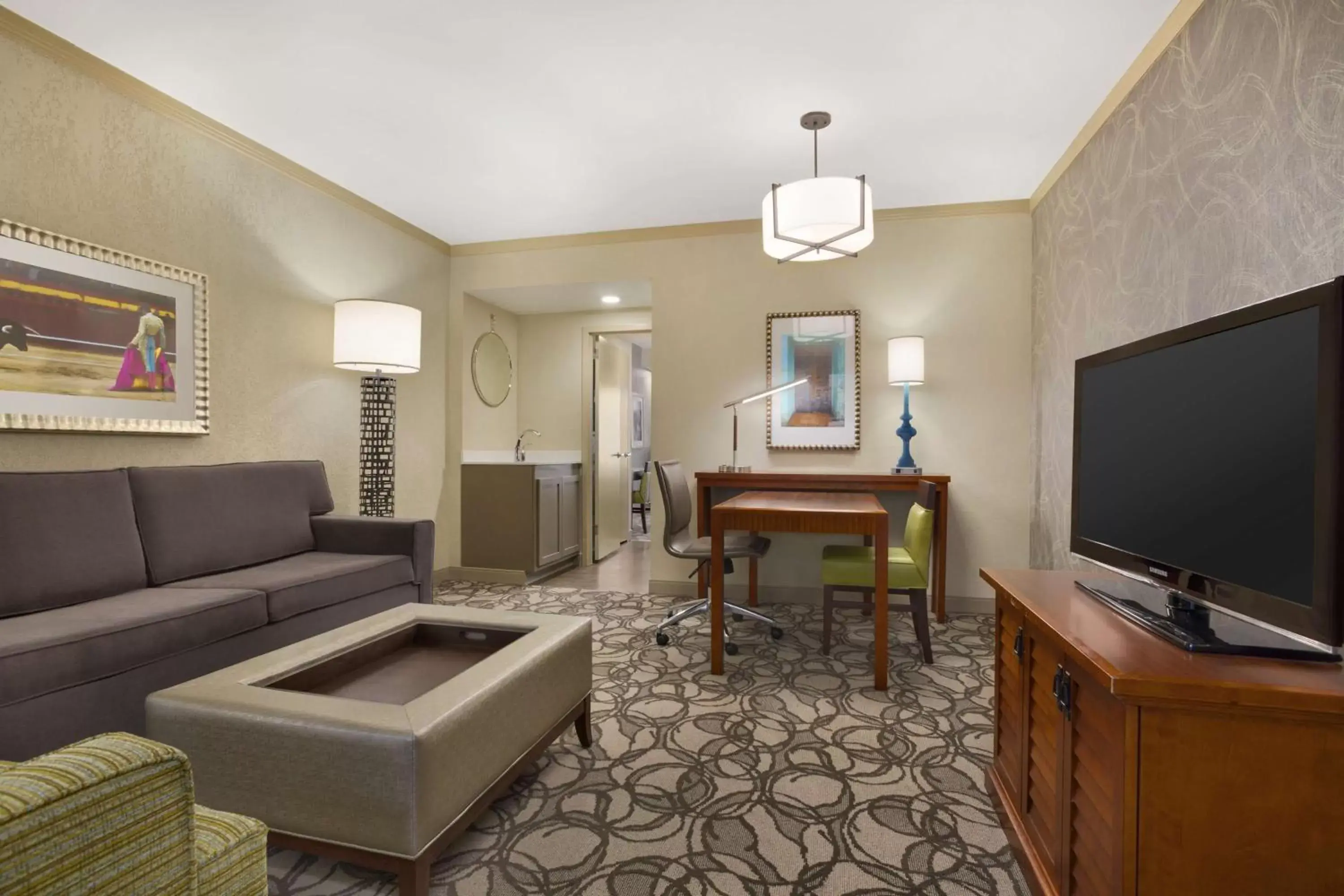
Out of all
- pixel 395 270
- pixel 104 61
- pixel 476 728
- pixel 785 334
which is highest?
pixel 104 61

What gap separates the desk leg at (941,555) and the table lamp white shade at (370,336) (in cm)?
318

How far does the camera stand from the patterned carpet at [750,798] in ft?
4.66

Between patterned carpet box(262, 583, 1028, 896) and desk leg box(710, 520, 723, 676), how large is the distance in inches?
3.1

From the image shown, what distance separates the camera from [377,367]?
11.2ft

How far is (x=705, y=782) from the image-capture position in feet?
6.00

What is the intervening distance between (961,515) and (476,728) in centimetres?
330

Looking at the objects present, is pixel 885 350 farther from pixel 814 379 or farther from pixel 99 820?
pixel 99 820

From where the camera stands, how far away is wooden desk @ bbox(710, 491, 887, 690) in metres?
2.54

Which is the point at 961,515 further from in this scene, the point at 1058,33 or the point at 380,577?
the point at 380,577

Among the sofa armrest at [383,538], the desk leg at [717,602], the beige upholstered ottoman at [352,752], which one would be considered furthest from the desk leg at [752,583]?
the beige upholstered ottoman at [352,752]

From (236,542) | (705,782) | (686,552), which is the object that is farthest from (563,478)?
(705,782)

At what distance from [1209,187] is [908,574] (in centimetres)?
171

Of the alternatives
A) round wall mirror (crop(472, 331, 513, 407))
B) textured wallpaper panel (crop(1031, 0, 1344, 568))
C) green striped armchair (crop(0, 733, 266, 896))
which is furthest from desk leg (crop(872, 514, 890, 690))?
round wall mirror (crop(472, 331, 513, 407))

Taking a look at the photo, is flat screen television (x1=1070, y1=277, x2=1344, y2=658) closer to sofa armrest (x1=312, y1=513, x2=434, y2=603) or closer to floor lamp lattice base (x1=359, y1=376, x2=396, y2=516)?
sofa armrest (x1=312, y1=513, x2=434, y2=603)
